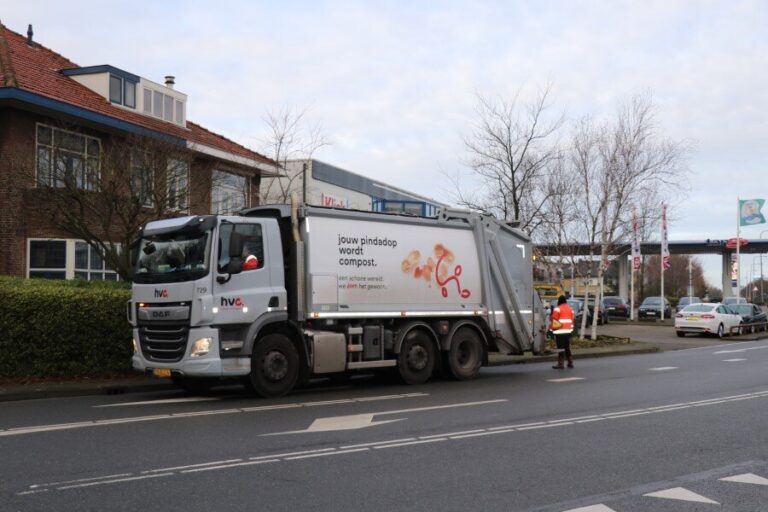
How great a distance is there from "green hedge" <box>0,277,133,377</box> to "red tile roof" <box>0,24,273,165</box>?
7602mm

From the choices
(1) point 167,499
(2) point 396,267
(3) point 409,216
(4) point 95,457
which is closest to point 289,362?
(2) point 396,267

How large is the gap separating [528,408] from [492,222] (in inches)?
220

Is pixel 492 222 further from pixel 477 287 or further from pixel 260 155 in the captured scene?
pixel 260 155

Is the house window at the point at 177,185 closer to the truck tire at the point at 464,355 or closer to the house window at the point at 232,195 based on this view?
the house window at the point at 232,195

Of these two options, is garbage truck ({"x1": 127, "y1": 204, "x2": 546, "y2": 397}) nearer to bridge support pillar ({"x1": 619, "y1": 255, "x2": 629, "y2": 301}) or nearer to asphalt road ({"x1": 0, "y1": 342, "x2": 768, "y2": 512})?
asphalt road ({"x1": 0, "y1": 342, "x2": 768, "y2": 512})

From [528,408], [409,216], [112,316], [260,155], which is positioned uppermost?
[260,155]

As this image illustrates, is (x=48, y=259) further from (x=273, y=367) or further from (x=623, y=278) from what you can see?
(x=623, y=278)

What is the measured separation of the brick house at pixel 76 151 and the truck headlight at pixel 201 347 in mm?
5850

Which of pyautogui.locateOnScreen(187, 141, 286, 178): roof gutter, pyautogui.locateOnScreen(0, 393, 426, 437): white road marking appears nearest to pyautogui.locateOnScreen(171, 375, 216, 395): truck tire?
pyautogui.locateOnScreen(0, 393, 426, 437): white road marking

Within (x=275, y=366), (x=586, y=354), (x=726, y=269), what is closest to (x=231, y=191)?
(x=586, y=354)

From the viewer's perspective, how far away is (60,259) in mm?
20719

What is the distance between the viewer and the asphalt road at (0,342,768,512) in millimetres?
6000

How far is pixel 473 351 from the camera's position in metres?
15.1

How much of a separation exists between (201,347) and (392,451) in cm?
461
